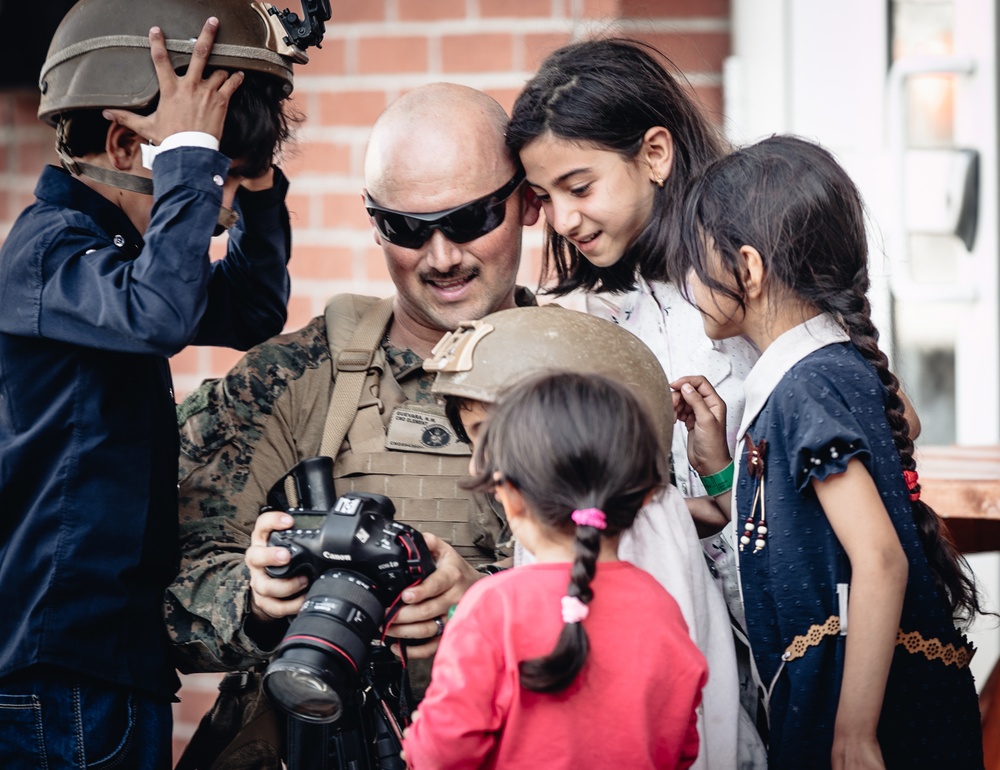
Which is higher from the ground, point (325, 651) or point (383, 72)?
point (383, 72)

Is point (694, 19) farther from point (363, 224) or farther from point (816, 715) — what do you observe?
point (816, 715)

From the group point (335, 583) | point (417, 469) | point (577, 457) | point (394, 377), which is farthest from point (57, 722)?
point (577, 457)

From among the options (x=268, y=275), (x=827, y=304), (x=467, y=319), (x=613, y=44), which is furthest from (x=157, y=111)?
(x=827, y=304)

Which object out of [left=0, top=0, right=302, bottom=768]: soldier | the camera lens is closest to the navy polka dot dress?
the camera lens

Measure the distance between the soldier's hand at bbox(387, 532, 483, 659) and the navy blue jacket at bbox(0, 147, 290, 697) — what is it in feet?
1.56

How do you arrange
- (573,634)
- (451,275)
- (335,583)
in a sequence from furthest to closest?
(451,275) → (335,583) → (573,634)

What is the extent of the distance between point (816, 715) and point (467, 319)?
41.7 inches

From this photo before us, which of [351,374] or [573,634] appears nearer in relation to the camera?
[573,634]

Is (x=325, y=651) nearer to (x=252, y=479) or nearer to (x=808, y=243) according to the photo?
(x=252, y=479)

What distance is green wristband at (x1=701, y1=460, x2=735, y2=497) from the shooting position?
2217 millimetres

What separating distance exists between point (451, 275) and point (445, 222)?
12cm

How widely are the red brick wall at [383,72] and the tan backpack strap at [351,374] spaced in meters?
1.06

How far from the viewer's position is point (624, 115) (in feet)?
8.18

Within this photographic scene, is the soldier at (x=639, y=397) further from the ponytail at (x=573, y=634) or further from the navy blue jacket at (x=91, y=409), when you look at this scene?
the navy blue jacket at (x=91, y=409)
